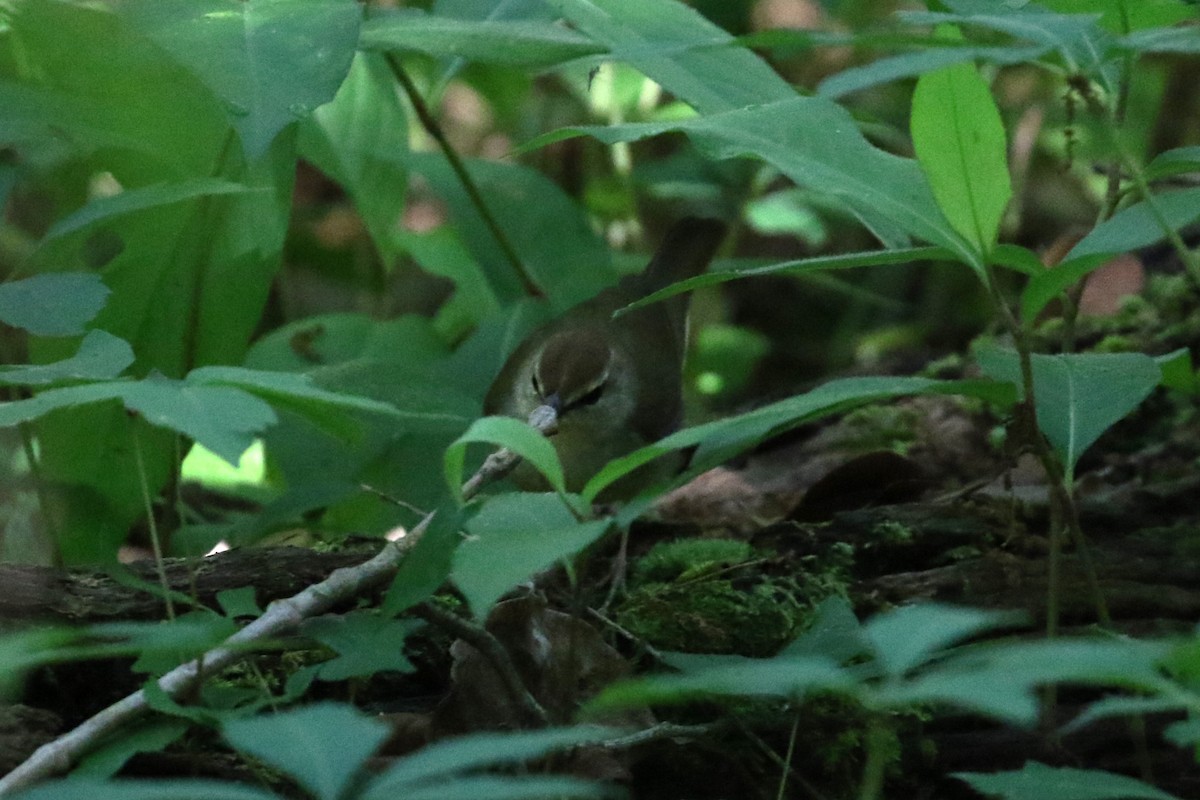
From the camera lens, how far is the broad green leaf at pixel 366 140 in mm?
3084

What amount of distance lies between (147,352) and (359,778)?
4.39 feet

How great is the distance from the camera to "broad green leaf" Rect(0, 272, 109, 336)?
168cm

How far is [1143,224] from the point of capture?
1.56m

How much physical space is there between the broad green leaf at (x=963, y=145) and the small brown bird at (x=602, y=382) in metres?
1.48

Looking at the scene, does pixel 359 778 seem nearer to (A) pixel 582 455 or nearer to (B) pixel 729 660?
(B) pixel 729 660

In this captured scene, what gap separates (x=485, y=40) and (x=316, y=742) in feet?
4.36

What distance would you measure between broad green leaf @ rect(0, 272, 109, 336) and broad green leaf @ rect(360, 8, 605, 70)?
2.06ft

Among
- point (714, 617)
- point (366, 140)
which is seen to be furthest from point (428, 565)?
point (366, 140)

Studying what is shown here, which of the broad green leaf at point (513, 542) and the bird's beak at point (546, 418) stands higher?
the broad green leaf at point (513, 542)

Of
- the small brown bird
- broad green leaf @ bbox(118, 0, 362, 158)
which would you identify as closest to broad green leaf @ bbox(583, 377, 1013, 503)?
broad green leaf @ bbox(118, 0, 362, 158)

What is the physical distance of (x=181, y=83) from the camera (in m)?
2.39

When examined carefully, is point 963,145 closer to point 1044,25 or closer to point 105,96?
point 1044,25

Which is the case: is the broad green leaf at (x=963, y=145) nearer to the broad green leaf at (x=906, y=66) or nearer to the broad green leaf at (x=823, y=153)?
the broad green leaf at (x=823, y=153)

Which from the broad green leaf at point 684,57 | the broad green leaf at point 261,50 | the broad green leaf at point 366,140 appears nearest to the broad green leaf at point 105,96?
the broad green leaf at point 261,50
